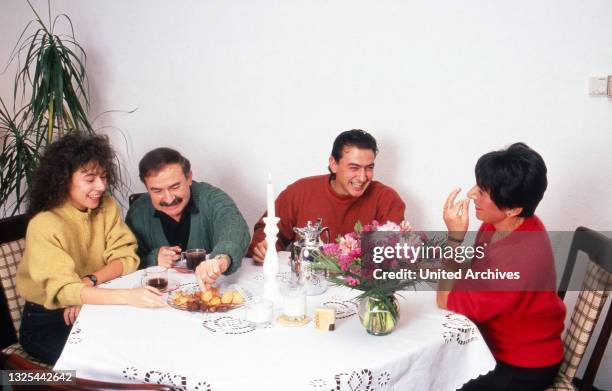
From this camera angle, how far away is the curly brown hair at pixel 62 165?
2.10 metres

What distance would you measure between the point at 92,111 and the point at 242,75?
105cm

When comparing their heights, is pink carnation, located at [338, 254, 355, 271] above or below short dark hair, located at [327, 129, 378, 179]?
below

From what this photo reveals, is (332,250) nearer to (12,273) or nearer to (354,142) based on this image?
(354,142)

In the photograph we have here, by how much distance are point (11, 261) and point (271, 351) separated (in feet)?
4.13

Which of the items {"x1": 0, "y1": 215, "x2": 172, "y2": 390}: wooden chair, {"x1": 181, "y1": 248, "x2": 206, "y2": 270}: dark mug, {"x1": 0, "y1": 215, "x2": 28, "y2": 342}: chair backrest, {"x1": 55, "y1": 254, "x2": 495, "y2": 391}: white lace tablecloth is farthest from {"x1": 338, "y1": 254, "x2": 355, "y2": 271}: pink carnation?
{"x1": 0, "y1": 215, "x2": 28, "y2": 342}: chair backrest

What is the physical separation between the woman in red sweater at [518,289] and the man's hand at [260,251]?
0.66 m

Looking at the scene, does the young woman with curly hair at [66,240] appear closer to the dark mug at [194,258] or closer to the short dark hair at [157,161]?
the short dark hair at [157,161]

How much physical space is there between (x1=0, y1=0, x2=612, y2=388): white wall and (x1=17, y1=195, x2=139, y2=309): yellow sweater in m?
1.10

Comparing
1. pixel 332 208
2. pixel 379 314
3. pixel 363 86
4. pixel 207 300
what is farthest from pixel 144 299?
pixel 363 86

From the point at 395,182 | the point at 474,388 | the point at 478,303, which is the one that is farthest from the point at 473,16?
the point at 474,388

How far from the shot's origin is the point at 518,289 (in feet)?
5.70

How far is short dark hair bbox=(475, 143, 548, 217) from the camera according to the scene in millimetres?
1825

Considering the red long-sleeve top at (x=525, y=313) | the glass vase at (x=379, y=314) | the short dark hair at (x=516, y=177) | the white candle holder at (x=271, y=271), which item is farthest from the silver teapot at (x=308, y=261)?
the short dark hair at (x=516, y=177)

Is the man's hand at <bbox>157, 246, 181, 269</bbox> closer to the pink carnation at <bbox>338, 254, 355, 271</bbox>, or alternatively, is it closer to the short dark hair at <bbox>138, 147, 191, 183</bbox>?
the short dark hair at <bbox>138, 147, 191, 183</bbox>
